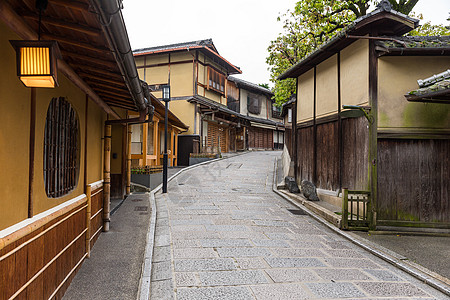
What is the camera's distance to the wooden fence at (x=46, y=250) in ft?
8.86

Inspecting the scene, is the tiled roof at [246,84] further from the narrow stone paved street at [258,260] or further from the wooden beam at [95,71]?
the wooden beam at [95,71]

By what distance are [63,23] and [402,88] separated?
745cm

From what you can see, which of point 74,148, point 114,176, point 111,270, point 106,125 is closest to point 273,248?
point 111,270

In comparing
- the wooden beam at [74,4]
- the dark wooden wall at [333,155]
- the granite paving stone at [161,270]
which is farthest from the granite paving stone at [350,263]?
the wooden beam at [74,4]

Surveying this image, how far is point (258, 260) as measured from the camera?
5219 millimetres

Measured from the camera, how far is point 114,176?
34.7 feet

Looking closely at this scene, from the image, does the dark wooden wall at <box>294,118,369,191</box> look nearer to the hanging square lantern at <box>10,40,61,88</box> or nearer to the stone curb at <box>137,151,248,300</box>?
the stone curb at <box>137,151,248,300</box>

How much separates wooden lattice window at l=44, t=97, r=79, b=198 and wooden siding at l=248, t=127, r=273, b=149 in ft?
87.6

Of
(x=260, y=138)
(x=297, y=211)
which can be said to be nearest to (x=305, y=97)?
(x=297, y=211)

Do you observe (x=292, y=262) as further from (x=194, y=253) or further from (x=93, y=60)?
(x=93, y=60)

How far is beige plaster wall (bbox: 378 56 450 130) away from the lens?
7340 millimetres

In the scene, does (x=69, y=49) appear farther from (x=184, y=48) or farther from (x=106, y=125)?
(x=184, y=48)

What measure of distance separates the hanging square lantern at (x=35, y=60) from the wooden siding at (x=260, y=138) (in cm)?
2874

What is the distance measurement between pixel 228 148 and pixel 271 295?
80.7 ft
